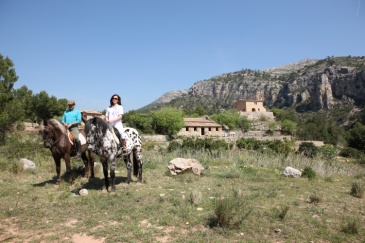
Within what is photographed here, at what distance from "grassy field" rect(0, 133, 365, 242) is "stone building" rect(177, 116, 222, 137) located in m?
40.8

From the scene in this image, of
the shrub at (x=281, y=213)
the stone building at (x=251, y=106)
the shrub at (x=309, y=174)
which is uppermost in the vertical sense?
the stone building at (x=251, y=106)

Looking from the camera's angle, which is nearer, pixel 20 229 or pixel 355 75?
pixel 20 229

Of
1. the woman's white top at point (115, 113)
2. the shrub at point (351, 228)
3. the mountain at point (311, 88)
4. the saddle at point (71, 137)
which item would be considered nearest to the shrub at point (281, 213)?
the shrub at point (351, 228)

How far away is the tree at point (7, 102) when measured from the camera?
48.5ft

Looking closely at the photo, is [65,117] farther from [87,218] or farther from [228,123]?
[228,123]

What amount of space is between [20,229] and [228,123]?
188ft

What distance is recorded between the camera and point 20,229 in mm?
4188

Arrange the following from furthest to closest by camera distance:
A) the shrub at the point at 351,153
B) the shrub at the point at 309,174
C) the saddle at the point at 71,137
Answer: the shrub at the point at 351,153 < the shrub at the point at 309,174 < the saddle at the point at 71,137

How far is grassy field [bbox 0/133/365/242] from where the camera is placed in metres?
3.96

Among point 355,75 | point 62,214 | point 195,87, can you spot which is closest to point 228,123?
point 62,214

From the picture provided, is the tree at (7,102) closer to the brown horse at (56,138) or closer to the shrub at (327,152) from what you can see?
the brown horse at (56,138)

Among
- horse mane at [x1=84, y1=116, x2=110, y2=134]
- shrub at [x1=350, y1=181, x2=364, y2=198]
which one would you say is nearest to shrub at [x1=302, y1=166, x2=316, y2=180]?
shrub at [x1=350, y1=181, x2=364, y2=198]

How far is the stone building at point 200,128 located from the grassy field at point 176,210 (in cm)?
4080

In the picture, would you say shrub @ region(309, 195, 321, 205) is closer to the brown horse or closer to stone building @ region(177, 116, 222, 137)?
the brown horse
